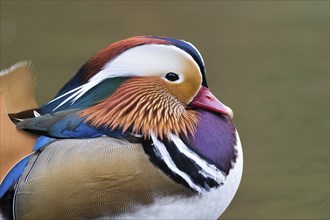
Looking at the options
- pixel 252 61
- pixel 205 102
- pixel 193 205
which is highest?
pixel 205 102

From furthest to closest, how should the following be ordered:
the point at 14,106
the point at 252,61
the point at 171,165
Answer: the point at 252,61 < the point at 14,106 < the point at 171,165

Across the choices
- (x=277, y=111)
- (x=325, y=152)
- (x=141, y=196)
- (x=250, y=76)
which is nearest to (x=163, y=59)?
(x=141, y=196)

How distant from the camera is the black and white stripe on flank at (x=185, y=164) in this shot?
115 cm

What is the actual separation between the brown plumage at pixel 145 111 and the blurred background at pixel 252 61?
720 mm

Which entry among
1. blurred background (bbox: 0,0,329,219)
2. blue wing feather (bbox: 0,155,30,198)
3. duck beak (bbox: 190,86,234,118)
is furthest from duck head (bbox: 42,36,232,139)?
blurred background (bbox: 0,0,329,219)

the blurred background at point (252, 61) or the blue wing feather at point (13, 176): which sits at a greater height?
the blue wing feather at point (13, 176)

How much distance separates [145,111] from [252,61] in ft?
5.07

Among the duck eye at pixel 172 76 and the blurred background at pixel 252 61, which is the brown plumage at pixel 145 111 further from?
the blurred background at pixel 252 61

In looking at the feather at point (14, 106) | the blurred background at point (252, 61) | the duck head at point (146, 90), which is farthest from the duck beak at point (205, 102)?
the blurred background at point (252, 61)

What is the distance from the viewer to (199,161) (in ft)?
3.84

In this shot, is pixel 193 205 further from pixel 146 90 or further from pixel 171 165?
pixel 146 90

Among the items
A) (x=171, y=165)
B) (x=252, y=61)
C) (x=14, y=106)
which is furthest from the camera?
(x=252, y=61)

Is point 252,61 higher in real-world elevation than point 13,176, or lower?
lower

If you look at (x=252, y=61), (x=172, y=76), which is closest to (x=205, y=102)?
(x=172, y=76)
